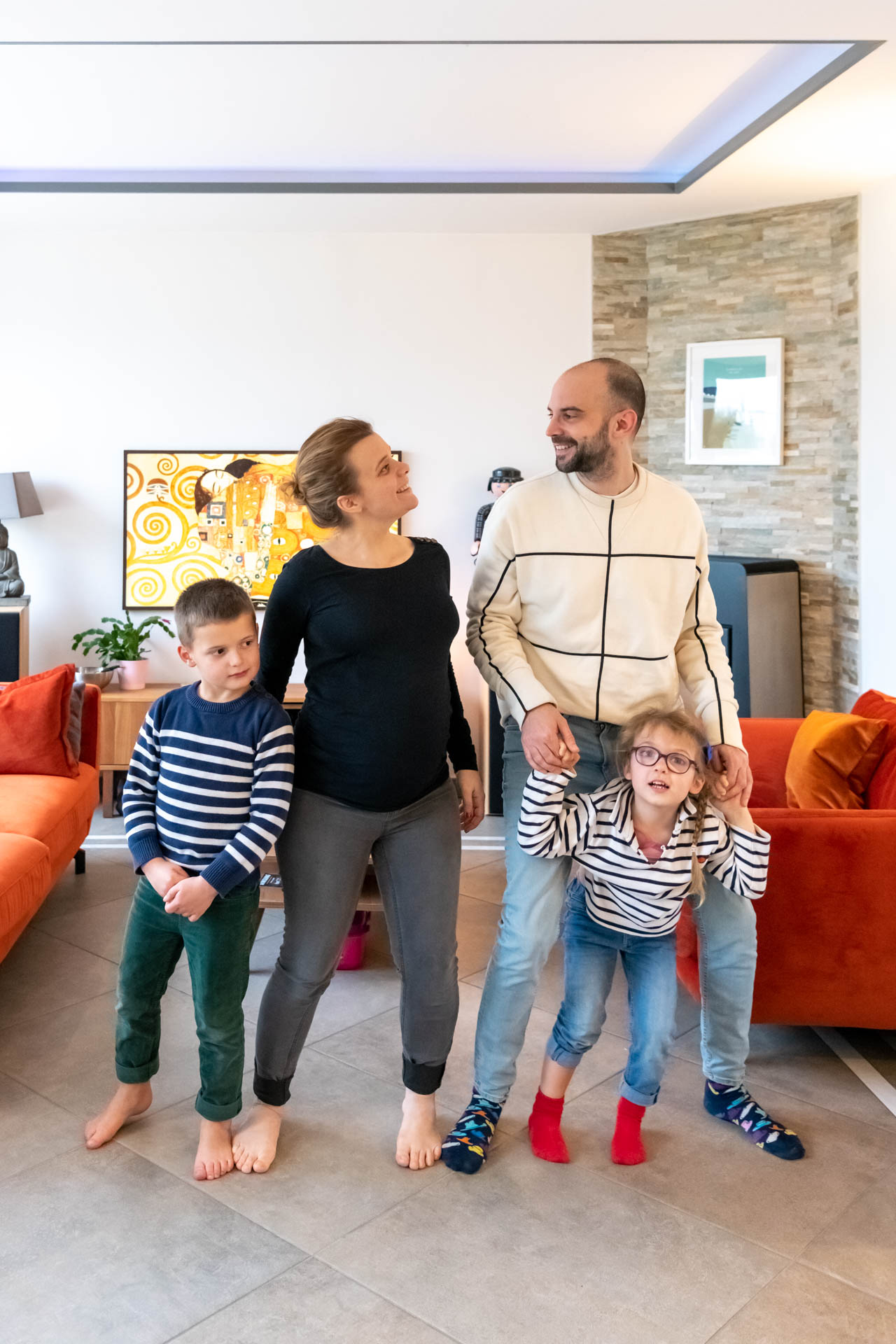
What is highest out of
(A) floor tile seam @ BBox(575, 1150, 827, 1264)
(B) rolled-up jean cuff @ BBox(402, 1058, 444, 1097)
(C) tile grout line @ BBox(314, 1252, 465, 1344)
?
Result: (B) rolled-up jean cuff @ BBox(402, 1058, 444, 1097)

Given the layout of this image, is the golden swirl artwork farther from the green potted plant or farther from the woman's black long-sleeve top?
the woman's black long-sleeve top

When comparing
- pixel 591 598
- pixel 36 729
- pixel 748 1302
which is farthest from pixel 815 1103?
pixel 36 729

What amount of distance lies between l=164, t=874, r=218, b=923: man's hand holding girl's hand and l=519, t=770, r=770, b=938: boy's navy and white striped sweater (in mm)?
585

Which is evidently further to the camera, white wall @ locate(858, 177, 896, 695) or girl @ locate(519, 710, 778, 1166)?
white wall @ locate(858, 177, 896, 695)

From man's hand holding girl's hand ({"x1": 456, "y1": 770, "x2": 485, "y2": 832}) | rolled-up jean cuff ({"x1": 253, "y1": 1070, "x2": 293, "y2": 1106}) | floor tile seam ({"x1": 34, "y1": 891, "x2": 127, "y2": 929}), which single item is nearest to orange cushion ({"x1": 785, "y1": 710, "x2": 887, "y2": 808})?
man's hand holding girl's hand ({"x1": 456, "y1": 770, "x2": 485, "y2": 832})

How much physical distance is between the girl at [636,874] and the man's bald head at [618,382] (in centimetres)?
59

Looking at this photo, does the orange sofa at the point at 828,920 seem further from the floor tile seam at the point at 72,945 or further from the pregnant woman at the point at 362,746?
the floor tile seam at the point at 72,945

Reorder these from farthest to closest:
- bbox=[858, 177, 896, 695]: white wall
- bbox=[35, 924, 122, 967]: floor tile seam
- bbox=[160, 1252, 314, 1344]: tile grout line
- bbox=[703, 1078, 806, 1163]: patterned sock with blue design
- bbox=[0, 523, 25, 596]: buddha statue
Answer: bbox=[0, 523, 25, 596]: buddha statue → bbox=[858, 177, 896, 695]: white wall → bbox=[35, 924, 122, 967]: floor tile seam → bbox=[703, 1078, 806, 1163]: patterned sock with blue design → bbox=[160, 1252, 314, 1344]: tile grout line

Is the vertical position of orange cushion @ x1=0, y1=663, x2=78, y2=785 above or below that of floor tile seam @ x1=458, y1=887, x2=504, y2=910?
above

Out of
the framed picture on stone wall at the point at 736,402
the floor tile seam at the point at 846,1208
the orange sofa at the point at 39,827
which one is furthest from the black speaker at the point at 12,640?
the floor tile seam at the point at 846,1208

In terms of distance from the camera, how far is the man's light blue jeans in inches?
87.1

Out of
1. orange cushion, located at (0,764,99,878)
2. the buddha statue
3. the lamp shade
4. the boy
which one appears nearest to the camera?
the boy

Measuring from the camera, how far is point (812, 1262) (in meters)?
1.97

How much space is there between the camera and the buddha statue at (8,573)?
530 cm
